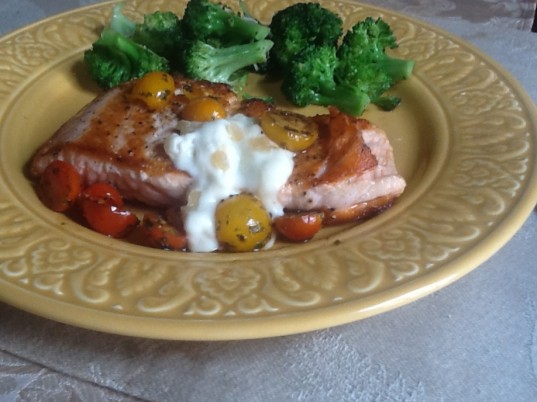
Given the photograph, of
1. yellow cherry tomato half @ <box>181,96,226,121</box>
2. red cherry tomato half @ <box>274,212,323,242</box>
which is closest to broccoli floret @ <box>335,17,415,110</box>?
yellow cherry tomato half @ <box>181,96,226,121</box>

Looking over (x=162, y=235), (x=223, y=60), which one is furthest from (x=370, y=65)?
(x=162, y=235)

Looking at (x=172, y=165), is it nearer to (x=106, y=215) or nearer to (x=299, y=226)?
(x=106, y=215)

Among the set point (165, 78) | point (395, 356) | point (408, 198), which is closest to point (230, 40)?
point (165, 78)

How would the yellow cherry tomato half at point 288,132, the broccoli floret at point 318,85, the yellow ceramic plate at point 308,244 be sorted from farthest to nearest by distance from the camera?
the broccoli floret at point 318,85 → the yellow cherry tomato half at point 288,132 → the yellow ceramic plate at point 308,244

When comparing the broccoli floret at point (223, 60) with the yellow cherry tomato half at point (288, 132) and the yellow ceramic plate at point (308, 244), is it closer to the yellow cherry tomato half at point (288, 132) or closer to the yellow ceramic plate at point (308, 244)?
the yellow ceramic plate at point (308, 244)

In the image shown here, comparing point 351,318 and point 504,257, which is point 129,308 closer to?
point 351,318

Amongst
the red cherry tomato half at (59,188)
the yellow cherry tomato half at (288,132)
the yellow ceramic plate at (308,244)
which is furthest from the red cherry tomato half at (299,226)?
the red cherry tomato half at (59,188)

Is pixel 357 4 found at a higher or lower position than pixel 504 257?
higher
